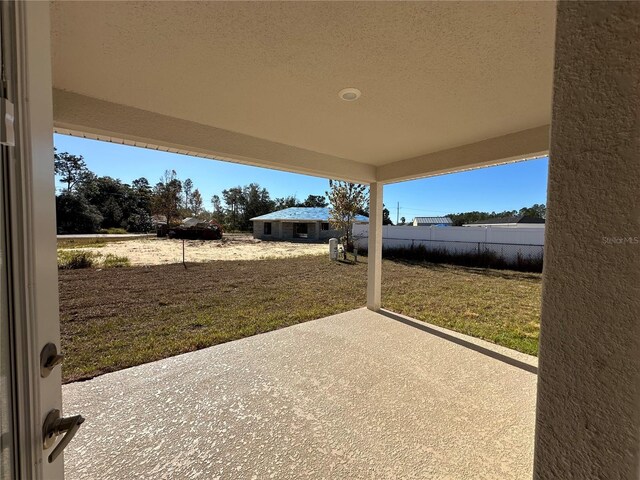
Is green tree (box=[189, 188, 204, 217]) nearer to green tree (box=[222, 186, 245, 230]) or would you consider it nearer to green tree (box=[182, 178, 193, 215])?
green tree (box=[182, 178, 193, 215])

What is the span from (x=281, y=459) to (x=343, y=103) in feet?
9.02

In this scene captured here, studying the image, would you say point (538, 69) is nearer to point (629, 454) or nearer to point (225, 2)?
point (225, 2)

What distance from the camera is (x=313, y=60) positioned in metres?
1.81

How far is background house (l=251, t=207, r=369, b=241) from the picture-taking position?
2009cm

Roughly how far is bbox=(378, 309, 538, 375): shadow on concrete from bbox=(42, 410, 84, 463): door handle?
3861mm

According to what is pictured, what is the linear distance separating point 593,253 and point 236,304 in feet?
19.7

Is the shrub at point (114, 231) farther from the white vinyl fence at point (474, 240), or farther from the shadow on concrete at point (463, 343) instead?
the shadow on concrete at point (463, 343)

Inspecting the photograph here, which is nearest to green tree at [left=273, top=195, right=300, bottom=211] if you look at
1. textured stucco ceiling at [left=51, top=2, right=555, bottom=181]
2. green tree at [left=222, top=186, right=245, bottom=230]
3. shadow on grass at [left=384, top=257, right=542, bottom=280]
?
green tree at [left=222, top=186, right=245, bottom=230]

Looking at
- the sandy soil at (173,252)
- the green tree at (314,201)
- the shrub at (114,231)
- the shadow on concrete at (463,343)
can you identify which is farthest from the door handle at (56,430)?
the green tree at (314,201)

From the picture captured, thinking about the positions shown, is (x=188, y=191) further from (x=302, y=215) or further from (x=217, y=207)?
(x=217, y=207)

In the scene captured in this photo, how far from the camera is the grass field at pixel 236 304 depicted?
3.90 metres

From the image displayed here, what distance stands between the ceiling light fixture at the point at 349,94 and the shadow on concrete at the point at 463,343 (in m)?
3.35

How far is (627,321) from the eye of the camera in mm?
554

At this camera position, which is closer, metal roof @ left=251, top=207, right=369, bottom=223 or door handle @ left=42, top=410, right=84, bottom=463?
door handle @ left=42, top=410, right=84, bottom=463
